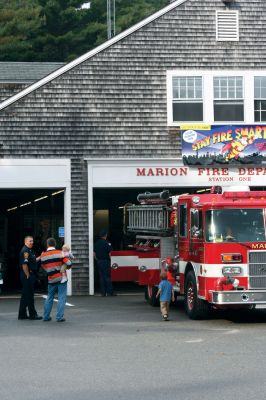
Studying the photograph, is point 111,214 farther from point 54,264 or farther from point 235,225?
point 235,225

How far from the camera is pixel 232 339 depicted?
15812mm

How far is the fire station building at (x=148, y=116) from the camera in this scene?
2702cm

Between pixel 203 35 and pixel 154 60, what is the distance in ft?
5.45

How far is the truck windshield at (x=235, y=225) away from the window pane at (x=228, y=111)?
29.6ft

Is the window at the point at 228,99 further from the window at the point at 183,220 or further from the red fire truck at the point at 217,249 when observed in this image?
the window at the point at 183,220

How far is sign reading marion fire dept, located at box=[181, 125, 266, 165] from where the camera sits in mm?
27438

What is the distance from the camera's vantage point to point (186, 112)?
1089 inches

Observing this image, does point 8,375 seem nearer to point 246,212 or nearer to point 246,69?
point 246,212

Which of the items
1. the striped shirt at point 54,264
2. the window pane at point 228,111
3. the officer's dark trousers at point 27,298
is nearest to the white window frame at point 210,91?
the window pane at point 228,111

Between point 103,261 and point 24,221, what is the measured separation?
1289cm

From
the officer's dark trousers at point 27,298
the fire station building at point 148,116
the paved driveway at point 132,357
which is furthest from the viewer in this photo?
the fire station building at point 148,116

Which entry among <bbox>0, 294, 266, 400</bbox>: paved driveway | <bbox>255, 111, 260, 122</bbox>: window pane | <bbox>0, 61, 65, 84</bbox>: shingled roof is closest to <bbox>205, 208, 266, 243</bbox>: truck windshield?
<bbox>0, 294, 266, 400</bbox>: paved driveway

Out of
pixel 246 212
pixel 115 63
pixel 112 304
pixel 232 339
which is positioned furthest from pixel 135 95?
pixel 232 339

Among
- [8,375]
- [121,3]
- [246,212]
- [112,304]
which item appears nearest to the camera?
[8,375]
